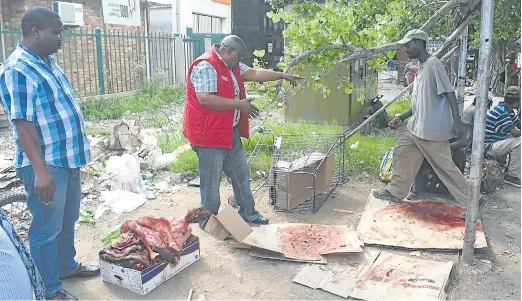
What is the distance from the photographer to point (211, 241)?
4477 mm

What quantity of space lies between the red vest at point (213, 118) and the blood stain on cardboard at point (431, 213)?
6.22 feet

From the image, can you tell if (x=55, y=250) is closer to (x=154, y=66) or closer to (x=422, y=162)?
(x=422, y=162)

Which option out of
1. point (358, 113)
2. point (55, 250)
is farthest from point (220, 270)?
point (358, 113)

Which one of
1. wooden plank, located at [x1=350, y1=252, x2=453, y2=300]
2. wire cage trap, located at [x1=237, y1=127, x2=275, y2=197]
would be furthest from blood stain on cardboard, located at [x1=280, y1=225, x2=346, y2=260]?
wire cage trap, located at [x1=237, y1=127, x2=275, y2=197]

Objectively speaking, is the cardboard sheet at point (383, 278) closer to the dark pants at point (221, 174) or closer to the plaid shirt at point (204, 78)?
the dark pants at point (221, 174)

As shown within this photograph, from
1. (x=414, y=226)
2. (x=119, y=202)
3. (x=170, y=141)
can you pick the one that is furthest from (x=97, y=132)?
(x=414, y=226)

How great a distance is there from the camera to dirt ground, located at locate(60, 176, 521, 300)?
357 cm

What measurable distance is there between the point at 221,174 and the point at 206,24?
18649 millimetres

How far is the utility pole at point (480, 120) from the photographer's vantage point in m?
3.42

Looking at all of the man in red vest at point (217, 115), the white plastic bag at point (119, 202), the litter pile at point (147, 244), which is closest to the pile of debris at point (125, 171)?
the white plastic bag at point (119, 202)

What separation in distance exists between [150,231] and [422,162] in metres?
3.14

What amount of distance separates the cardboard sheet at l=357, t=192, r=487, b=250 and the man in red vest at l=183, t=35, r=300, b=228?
133 cm

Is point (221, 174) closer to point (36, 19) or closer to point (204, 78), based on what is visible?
point (204, 78)

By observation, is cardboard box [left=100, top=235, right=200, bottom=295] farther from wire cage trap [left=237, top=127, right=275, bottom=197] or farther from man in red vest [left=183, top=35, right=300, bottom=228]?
wire cage trap [left=237, top=127, right=275, bottom=197]
